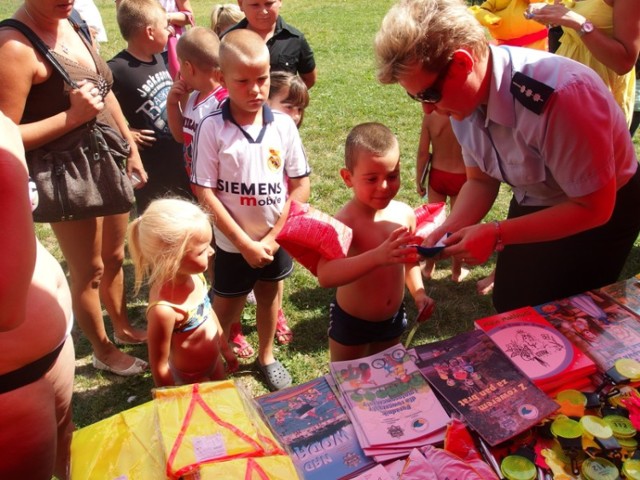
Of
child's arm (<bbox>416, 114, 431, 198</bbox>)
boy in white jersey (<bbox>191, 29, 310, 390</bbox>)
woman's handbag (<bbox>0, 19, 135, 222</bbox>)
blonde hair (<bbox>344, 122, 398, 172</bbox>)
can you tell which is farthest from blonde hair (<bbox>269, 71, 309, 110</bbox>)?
blonde hair (<bbox>344, 122, 398, 172</bbox>)

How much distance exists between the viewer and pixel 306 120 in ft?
23.6

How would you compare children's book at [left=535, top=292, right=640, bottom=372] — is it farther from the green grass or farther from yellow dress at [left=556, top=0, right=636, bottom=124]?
yellow dress at [left=556, top=0, right=636, bottom=124]

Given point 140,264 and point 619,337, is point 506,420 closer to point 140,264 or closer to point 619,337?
point 619,337

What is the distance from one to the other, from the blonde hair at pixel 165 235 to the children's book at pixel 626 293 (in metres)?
1.64

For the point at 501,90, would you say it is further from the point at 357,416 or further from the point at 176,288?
the point at 176,288

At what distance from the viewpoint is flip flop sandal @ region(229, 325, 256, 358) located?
331cm

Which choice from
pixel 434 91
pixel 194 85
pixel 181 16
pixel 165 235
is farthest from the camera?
pixel 181 16

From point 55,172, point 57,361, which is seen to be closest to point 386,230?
point 57,361

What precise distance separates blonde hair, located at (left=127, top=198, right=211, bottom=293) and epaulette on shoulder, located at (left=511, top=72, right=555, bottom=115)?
1266mm

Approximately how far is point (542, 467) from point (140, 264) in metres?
1.63

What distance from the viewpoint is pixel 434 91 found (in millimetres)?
1751

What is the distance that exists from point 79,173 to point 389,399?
175cm

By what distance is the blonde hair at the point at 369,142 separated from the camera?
7.01ft

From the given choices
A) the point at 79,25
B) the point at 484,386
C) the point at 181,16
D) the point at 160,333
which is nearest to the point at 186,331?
the point at 160,333
